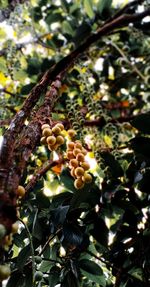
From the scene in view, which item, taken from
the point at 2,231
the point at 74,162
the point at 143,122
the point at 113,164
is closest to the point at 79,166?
the point at 74,162

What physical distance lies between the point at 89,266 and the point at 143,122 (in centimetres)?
54

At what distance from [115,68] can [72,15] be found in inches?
19.3

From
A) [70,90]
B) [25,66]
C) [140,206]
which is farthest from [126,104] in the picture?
[140,206]

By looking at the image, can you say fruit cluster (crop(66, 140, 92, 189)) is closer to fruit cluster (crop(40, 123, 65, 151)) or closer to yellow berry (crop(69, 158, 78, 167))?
yellow berry (crop(69, 158, 78, 167))

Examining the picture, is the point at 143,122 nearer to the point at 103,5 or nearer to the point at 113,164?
the point at 113,164

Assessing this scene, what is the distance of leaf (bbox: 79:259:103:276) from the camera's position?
1338 millimetres

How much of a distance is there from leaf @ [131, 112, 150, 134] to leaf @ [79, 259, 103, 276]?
0.50 meters

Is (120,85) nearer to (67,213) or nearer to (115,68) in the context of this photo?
(115,68)

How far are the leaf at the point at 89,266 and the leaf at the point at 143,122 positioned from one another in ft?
1.65

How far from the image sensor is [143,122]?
4.32 feet

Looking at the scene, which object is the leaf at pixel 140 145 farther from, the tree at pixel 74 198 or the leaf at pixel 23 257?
the leaf at pixel 23 257

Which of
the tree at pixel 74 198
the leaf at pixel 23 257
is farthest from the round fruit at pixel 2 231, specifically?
the leaf at pixel 23 257

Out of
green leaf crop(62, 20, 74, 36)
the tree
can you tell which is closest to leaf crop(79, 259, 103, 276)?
the tree

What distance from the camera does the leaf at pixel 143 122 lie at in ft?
4.29
